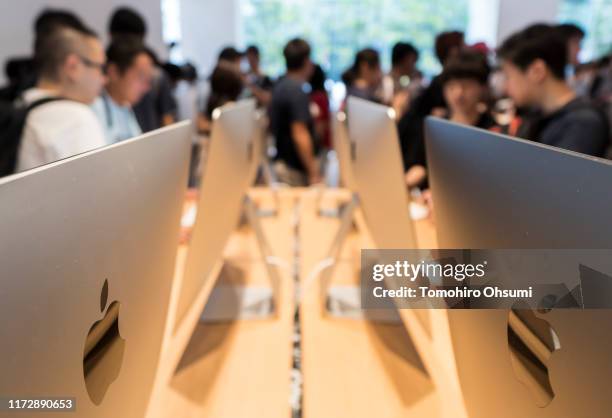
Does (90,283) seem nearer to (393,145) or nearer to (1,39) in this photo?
(393,145)

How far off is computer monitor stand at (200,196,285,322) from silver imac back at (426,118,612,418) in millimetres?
→ 557

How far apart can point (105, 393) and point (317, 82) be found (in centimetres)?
422

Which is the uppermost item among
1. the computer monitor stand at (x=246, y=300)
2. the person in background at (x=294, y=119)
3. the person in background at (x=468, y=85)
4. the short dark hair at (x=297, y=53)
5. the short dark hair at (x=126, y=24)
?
the short dark hair at (x=126, y=24)

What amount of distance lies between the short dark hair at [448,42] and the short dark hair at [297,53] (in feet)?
2.40

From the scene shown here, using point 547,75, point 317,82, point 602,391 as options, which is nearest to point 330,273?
point 602,391

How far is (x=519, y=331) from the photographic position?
0.52m

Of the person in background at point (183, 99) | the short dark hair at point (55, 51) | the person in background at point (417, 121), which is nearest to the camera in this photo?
the short dark hair at point (55, 51)

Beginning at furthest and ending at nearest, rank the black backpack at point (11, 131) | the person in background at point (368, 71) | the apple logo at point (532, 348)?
the person in background at point (368, 71) → the black backpack at point (11, 131) → the apple logo at point (532, 348)

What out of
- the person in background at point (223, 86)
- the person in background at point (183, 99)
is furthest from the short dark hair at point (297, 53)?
the person in background at point (183, 99)

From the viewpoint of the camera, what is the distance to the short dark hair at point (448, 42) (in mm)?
2840

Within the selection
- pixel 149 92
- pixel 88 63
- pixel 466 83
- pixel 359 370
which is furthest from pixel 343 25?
pixel 359 370

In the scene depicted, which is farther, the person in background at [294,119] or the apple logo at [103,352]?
the person in background at [294,119]

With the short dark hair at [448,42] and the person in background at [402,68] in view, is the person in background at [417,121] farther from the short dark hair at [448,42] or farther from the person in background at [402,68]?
the person in background at [402,68]

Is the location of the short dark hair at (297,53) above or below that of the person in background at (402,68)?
below
